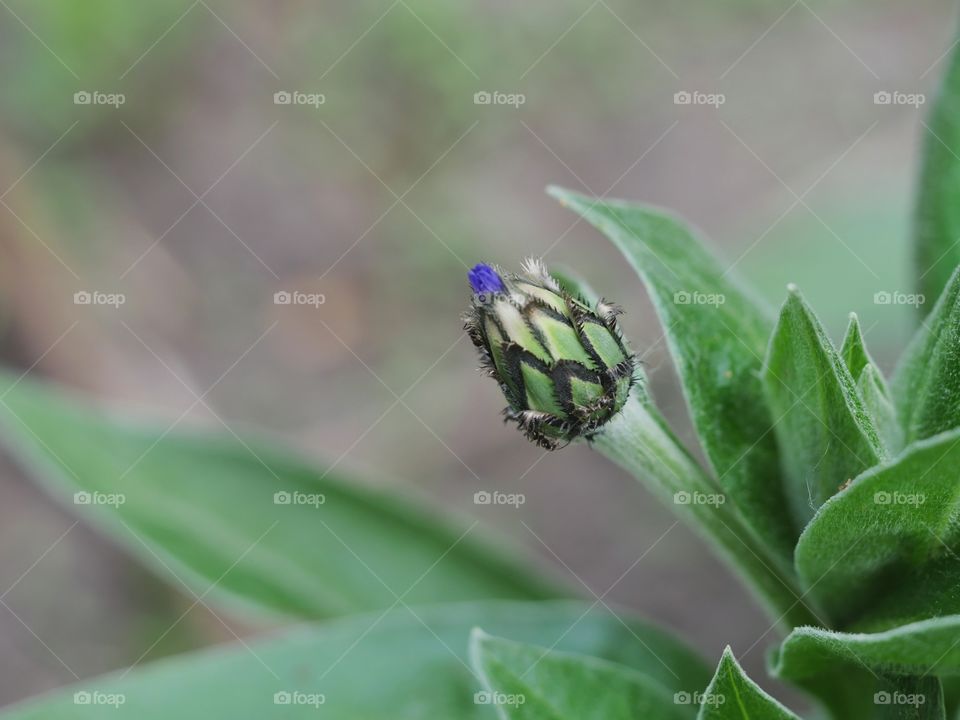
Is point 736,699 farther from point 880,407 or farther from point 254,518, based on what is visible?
point 254,518

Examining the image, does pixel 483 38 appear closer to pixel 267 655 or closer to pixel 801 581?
pixel 267 655

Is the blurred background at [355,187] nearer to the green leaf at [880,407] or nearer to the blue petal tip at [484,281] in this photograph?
the green leaf at [880,407]

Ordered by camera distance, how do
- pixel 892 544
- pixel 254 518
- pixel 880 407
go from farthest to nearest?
pixel 254 518 < pixel 880 407 < pixel 892 544

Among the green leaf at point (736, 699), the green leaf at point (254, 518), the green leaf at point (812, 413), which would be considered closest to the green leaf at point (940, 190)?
the green leaf at point (812, 413)

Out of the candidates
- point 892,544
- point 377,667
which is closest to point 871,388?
point 892,544

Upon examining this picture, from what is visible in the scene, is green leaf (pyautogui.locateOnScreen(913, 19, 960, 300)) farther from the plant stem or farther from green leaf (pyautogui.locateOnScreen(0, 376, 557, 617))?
green leaf (pyautogui.locateOnScreen(0, 376, 557, 617))

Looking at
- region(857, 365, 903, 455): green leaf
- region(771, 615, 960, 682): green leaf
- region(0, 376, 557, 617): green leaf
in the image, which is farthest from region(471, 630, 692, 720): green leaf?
region(0, 376, 557, 617): green leaf
